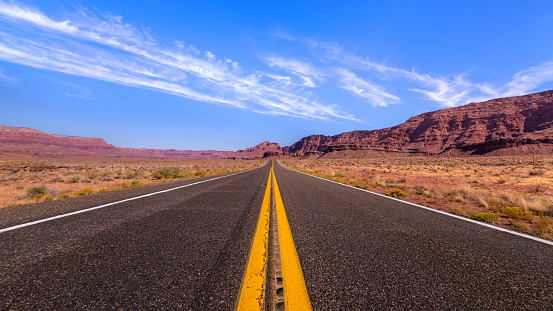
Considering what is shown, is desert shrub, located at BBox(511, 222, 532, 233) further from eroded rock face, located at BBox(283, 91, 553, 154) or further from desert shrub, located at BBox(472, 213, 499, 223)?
eroded rock face, located at BBox(283, 91, 553, 154)

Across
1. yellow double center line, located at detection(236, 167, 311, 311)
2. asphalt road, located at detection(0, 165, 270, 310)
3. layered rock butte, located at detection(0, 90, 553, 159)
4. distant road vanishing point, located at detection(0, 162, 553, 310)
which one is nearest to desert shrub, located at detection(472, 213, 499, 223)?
distant road vanishing point, located at detection(0, 162, 553, 310)

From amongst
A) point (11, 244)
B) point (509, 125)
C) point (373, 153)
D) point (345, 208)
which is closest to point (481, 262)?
point (345, 208)

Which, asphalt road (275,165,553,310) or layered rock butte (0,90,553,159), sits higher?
layered rock butte (0,90,553,159)

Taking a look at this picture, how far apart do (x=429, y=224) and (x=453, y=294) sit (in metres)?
2.27

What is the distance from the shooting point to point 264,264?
6.29 ft

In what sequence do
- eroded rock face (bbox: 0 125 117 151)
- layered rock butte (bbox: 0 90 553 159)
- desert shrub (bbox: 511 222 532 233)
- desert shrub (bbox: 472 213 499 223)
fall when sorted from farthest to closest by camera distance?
1. eroded rock face (bbox: 0 125 117 151)
2. layered rock butte (bbox: 0 90 553 159)
3. desert shrub (bbox: 472 213 499 223)
4. desert shrub (bbox: 511 222 532 233)

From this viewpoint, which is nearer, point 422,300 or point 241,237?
point 422,300

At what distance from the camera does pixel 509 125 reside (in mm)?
104500

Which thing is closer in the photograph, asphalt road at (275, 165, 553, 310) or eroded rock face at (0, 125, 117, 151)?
asphalt road at (275, 165, 553, 310)

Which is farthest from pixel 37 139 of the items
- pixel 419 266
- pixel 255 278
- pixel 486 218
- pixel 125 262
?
pixel 486 218

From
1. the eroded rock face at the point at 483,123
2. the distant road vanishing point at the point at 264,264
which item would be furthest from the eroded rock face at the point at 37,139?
the eroded rock face at the point at 483,123

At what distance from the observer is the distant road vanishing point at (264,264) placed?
1.41 m

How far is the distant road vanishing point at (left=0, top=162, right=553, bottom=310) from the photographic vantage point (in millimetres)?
1414

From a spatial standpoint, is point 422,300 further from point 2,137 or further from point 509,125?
point 2,137
